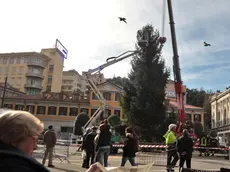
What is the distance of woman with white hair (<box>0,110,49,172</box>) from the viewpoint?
1540mm

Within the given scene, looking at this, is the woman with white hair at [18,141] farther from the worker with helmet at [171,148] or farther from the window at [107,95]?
the window at [107,95]

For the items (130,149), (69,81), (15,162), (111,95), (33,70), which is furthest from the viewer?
(69,81)

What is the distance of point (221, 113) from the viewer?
5628 centimetres

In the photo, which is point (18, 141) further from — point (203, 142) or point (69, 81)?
point (69, 81)

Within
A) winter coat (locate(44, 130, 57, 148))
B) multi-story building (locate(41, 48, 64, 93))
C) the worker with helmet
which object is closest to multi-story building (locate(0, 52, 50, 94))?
multi-story building (locate(41, 48, 64, 93))

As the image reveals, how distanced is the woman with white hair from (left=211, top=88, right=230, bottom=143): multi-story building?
2116 inches

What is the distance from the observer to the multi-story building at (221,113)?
52.0m

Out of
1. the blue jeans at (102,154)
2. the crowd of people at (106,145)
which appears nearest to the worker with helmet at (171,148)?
the crowd of people at (106,145)

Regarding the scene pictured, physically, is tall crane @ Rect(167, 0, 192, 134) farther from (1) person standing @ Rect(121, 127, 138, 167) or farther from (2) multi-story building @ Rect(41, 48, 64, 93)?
(2) multi-story building @ Rect(41, 48, 64, 93)

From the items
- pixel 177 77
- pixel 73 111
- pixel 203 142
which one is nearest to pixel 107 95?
pixel 73 111

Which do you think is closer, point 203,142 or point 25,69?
point 203,142

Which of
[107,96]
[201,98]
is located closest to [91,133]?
[107,96]

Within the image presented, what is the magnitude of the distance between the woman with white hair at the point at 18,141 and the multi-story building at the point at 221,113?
53.7 meters

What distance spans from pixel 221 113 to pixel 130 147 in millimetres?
51825
